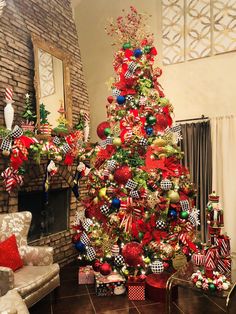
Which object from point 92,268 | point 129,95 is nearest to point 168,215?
point 92,268

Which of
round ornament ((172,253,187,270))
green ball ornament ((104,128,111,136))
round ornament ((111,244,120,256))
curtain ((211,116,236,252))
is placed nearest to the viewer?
round ornament ((172,253,187,270))

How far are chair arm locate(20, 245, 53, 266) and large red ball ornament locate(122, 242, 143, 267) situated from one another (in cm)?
78

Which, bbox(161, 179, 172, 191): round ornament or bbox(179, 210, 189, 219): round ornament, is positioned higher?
bbox(161, 179, 172, 191): round ornament

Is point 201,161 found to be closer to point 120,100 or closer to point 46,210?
point 120,100

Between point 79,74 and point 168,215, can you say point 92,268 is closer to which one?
point 168,215

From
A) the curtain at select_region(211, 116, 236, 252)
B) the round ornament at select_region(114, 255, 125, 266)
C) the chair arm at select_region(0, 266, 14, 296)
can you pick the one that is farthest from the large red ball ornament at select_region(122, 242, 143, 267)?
the curtain at select_region(211, 116, 236, 252)

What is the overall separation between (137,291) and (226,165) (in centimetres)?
240

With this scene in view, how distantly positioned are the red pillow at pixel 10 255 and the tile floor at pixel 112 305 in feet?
1.71

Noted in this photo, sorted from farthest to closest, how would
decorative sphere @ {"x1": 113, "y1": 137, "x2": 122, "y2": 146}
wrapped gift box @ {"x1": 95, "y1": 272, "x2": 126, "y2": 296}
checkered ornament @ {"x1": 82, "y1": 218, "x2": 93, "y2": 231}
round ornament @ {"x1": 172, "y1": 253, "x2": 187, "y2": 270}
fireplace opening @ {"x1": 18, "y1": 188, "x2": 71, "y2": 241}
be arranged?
fireplace opening @ {"x1": 18, "y1": 188, "x2": 71, "y2": 241} → checkered ornament @ {"x1": 82, "y1": 218, "x2": 93, "y2": 231} → decorative sphere @ {"x1": 113, "y1": 137, "x2": 122, "y2": 146} → wrapped gift box @ {"x1": 95, "y1": 272, "x2": 126, "y2": 296} → round ornament @ {"x1": 172, "y1": 253, "x2": 187, "y2": 270}

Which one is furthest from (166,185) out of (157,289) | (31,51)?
(31,51)

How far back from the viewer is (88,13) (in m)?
5.65

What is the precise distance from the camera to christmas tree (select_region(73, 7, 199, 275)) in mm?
3223

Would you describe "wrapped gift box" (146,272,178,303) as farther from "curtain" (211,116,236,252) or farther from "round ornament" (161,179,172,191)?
"curtain" (211,116,236,252)

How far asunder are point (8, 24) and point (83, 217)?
2.54 meters
